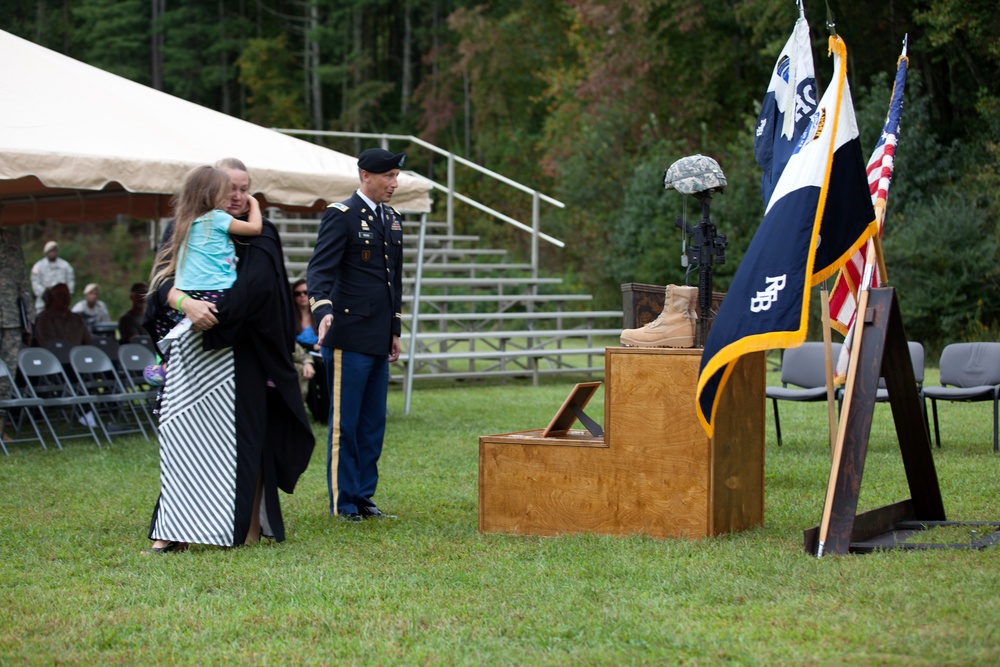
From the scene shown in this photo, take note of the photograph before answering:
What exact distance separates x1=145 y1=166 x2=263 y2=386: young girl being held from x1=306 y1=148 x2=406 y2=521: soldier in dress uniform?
734 millimetres

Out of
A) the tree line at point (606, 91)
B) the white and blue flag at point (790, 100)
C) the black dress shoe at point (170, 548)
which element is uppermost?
the tree line at point (606, 91)

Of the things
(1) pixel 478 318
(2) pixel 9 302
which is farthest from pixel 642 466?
(1) pixel 478 318

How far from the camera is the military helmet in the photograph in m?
5.71

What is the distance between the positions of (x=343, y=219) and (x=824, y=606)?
3.26m

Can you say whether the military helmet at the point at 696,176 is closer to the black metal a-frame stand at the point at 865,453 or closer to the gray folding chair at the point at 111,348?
the black metal a-frame stand at the point at 865,453

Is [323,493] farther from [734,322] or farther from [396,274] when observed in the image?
[734,322]

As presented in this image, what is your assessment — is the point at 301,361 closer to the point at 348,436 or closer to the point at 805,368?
the point at 348,436

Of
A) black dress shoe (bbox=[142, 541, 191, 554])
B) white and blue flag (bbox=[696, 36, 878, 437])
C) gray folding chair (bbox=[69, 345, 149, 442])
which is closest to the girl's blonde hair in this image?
black dress shoe (bbox=[142, 541, 191, 554])

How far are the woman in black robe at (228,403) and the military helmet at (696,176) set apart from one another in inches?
77.2

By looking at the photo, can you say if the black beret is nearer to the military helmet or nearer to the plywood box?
the military helmet

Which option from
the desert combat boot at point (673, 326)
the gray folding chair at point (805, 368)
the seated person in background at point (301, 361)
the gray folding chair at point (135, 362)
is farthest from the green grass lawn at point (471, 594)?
the gray folding chair at point (135, 362)

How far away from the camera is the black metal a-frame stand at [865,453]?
4.88 meters

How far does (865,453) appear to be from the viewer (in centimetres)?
497

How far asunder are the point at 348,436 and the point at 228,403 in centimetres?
88
